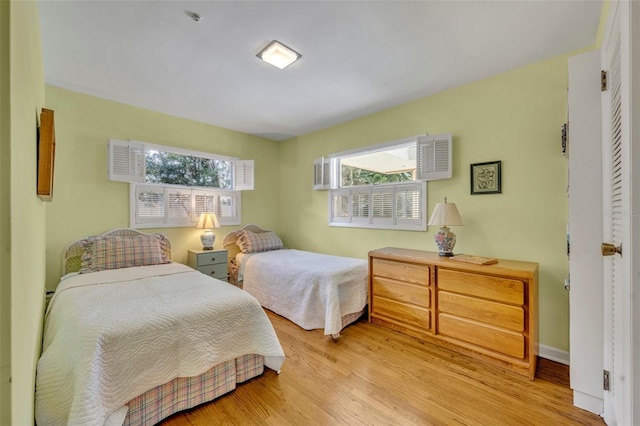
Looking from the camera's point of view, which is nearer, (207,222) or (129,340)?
(129,340)

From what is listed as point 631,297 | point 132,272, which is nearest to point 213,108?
point 132,272

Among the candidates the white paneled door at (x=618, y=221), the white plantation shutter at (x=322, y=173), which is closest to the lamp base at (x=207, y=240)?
the white plantation shutter at (x=322, y=173)

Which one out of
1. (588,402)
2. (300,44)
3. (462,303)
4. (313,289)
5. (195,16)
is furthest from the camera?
(313,289)

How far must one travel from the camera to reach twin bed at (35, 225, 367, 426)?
4.38ft

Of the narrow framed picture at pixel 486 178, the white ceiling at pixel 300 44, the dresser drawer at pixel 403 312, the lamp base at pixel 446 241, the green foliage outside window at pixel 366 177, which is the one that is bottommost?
the dresser drawer at pixel 403 312

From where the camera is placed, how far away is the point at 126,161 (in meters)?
3.08

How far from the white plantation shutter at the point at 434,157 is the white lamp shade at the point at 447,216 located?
39cm

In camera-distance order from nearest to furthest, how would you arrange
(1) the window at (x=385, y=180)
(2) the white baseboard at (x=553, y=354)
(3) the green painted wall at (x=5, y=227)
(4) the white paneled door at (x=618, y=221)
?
(3) the green painted wall at (x=5, y=227)
(4) the white paneled door at (x=618, y=221)
(2) the white baseboard at (x=553, y=354)
(1) the window at (x=385, y=180)

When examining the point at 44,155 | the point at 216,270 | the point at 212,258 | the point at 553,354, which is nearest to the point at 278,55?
the point at 44,155

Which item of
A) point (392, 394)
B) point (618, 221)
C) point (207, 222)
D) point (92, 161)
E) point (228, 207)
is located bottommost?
point (392, 394)

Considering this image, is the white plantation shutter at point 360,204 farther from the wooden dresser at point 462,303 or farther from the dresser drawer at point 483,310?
the dresser drawer at point 483,310

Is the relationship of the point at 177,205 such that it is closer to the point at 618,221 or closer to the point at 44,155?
the point at 44,155

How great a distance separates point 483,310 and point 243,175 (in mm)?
3437

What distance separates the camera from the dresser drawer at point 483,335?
1970 mm
